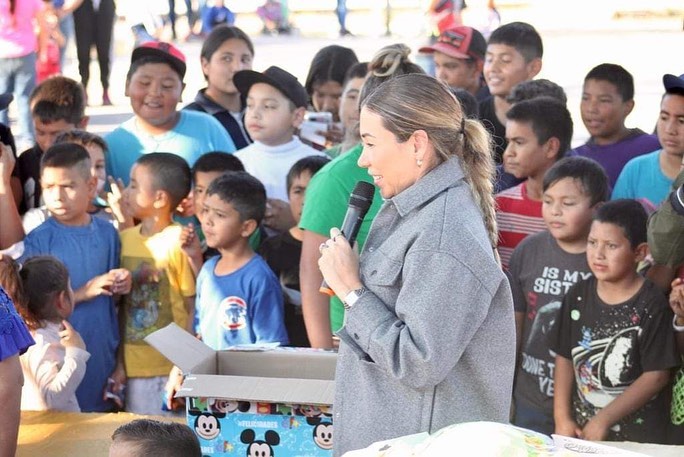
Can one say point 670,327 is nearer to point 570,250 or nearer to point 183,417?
point 570,250

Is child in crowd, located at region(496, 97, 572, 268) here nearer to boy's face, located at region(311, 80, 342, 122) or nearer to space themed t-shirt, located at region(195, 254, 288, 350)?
space themed t-shirt, located at region(195, 254, 288, 350)

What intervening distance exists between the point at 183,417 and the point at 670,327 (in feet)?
6.23

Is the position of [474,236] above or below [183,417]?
above

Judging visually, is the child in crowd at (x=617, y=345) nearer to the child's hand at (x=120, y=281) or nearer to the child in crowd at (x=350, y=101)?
the child in crowd at (x=350, y=101)

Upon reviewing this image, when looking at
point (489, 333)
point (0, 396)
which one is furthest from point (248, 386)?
point (489, 333)

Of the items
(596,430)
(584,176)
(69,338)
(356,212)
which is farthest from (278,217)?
(356,212)

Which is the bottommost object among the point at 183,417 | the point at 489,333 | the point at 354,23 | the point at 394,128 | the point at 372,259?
the point at 183,417

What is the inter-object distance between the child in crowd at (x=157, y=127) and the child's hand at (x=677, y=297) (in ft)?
8.51

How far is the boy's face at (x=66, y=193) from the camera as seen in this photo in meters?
4.94

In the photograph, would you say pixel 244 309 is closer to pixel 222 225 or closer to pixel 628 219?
pixel 222 225

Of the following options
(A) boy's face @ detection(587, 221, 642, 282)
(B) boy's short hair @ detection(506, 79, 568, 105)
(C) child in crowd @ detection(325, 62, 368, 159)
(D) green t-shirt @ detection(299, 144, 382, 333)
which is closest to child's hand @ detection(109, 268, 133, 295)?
(C) child in crowd @ detection(325, 62, 368, 159)

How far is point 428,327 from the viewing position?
2.59m

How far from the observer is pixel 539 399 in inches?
180

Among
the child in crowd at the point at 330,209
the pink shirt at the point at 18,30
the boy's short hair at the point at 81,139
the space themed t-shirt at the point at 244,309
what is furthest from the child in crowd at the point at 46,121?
the pink shirt at the point at 18,30
